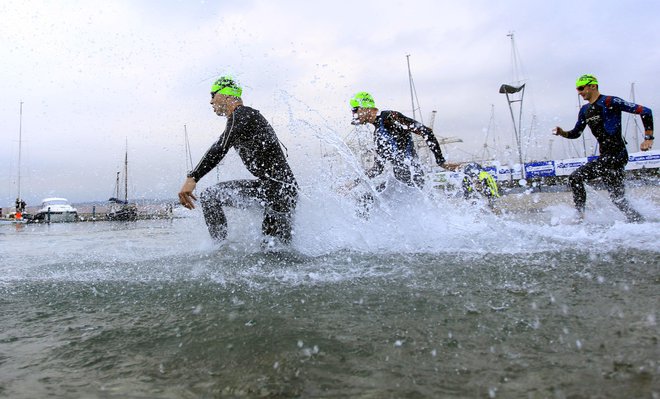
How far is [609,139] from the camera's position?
5.53 metres

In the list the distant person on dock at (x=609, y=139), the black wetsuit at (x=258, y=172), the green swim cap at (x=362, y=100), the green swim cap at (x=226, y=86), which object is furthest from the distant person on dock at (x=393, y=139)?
the distant person on dock at (x=609, y=139)

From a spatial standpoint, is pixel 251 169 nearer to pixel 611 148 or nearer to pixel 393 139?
pixel 393 139

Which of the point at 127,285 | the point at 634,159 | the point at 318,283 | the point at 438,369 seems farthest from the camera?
the point at 634,159

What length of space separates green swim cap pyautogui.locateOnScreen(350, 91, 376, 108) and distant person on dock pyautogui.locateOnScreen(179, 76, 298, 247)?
170cm

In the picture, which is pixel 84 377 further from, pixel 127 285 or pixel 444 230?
pixel 444 230

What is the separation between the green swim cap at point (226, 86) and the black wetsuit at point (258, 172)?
0.35m

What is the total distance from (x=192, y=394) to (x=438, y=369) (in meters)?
0.80

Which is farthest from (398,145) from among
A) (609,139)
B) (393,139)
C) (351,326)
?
(351,326)

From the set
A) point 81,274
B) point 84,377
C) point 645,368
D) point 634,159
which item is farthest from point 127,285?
point 634,159

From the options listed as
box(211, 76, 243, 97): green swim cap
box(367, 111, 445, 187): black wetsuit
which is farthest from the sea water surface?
box(367, 111, 445, 187): black wetsuit

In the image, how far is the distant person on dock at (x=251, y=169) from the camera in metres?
4.20

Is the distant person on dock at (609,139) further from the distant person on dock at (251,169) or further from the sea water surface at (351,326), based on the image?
Answer: the distant person on dock at (251,169)

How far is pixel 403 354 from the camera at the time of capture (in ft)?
4.96

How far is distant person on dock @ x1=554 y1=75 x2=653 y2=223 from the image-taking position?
5.51m
